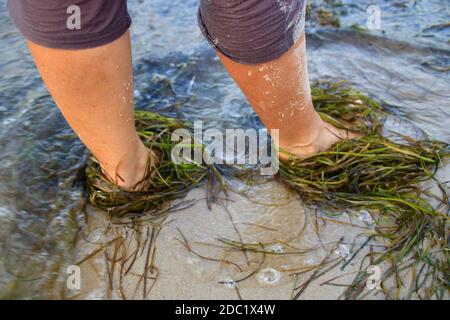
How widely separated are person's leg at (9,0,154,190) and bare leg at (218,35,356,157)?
385mm

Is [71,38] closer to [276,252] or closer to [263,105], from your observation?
[263,105]

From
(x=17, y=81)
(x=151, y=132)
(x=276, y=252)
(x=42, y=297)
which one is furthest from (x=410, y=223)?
(x=17, y=81)

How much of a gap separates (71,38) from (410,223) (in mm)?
1441

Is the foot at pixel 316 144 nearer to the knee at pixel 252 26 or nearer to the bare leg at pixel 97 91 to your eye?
the knee at pixel 252 26

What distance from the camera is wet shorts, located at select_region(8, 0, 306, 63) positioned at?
1.55m

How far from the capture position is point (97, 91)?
172cm

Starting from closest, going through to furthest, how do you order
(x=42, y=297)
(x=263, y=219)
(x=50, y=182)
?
(x=42, y=297) → (x=263, y=219) → (x=50, y=182)

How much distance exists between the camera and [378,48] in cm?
313

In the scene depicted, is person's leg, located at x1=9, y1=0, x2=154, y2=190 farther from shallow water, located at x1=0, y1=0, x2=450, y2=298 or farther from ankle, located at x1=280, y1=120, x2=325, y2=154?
ankle, located at x1=280, y1=120, x2=325, y2=154

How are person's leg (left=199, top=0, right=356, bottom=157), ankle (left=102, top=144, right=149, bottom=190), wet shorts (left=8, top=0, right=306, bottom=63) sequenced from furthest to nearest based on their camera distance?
ankle (left=102, top=144, right=149, bottom=190) → person's leg (left=199, top=0, right=356, bottom=157) → wet shorts (left=8, top=0, right=306, bottom=63)

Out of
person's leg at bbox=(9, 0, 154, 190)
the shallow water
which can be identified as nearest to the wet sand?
the shallow water

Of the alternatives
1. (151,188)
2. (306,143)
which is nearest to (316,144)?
(306,143)

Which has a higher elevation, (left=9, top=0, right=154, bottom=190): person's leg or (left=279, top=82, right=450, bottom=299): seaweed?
(left=9, top=0, right=154, bottom=190): person's leg

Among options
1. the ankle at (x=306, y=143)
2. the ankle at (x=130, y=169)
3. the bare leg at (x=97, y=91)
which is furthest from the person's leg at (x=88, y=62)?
the ankle at (x=306, y=143)
